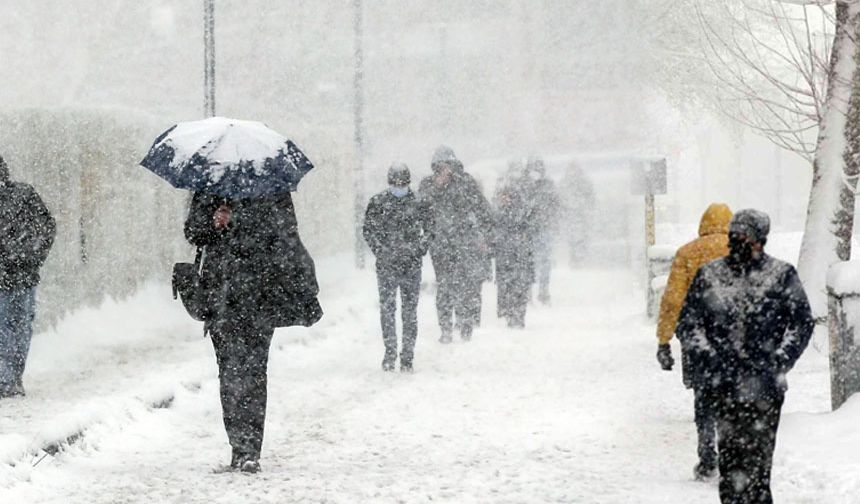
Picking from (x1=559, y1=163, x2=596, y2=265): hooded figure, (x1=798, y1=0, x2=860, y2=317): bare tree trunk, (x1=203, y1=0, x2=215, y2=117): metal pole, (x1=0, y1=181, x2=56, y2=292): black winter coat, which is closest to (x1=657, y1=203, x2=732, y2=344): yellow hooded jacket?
(x1=798, y1=0, x2=860, y2=317): bare tree trunk

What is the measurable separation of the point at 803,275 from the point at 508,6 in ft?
135

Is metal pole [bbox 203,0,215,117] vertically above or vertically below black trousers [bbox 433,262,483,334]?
above

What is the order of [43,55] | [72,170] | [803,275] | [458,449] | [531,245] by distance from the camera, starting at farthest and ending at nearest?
[43,55]
[531,245]
[72,170]
[803,275]
[458,449]

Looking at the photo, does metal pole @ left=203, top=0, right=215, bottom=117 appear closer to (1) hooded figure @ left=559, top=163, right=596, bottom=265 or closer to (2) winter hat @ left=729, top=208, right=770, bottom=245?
(1) hooded figure @ left=559, top=163, right=596, bottom=265

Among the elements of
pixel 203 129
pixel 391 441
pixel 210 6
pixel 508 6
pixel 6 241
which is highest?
pixel 508 6

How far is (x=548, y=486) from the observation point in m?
7.30

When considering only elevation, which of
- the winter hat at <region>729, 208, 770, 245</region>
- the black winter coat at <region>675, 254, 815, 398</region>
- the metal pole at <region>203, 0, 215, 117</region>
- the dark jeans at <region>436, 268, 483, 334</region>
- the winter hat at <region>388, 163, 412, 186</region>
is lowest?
the dark jeans at <region>436, 268, 483, 334</region>

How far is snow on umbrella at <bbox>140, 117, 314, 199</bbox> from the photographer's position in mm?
7531

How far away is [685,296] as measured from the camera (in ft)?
23.5

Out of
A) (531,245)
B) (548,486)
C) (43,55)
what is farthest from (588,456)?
(43,55)

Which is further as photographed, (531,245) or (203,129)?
(531,245)

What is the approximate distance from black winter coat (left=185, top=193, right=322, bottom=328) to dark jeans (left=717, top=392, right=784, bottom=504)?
2914 mm

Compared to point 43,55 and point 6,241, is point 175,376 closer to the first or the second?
point 6,241

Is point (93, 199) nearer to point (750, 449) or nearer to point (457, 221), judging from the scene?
point (457, 221)
